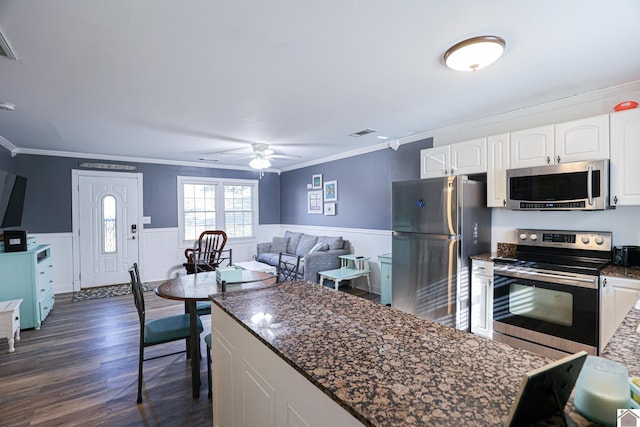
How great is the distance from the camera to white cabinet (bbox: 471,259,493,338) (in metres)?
3.01

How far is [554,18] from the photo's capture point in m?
1.73

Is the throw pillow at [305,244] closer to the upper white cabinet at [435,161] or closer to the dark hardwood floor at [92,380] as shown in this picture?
the dark hardwood floor at [92,380]

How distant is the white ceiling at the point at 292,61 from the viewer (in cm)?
167

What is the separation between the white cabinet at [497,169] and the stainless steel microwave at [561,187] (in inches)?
3.6

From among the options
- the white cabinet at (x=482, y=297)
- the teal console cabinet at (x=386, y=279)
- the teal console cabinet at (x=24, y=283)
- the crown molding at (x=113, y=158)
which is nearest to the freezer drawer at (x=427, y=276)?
the white cabinet at (x=482, y=297)

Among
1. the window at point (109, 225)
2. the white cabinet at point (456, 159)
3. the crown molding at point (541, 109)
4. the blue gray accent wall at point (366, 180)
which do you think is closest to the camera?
the crown molding at point (541, 109)

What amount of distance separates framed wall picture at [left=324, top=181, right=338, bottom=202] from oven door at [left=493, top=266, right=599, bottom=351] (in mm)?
3387

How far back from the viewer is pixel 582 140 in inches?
104

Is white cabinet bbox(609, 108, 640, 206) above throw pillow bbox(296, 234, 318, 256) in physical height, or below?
above

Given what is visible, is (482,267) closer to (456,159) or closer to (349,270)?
(456,159)

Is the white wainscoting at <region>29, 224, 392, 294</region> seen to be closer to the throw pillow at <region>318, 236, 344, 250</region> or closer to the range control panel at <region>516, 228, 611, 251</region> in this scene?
the throw pillow at <region>318, 236, 344, 250</region>

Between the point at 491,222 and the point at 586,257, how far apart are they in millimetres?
905

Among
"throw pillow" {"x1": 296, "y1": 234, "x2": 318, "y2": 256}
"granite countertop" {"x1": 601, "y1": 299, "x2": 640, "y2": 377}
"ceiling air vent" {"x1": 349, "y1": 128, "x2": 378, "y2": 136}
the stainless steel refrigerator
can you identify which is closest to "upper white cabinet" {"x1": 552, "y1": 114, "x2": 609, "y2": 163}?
the stainless steel refrigerator

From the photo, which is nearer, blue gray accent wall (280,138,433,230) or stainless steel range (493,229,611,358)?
stainless steel range (493,229,611,358)
